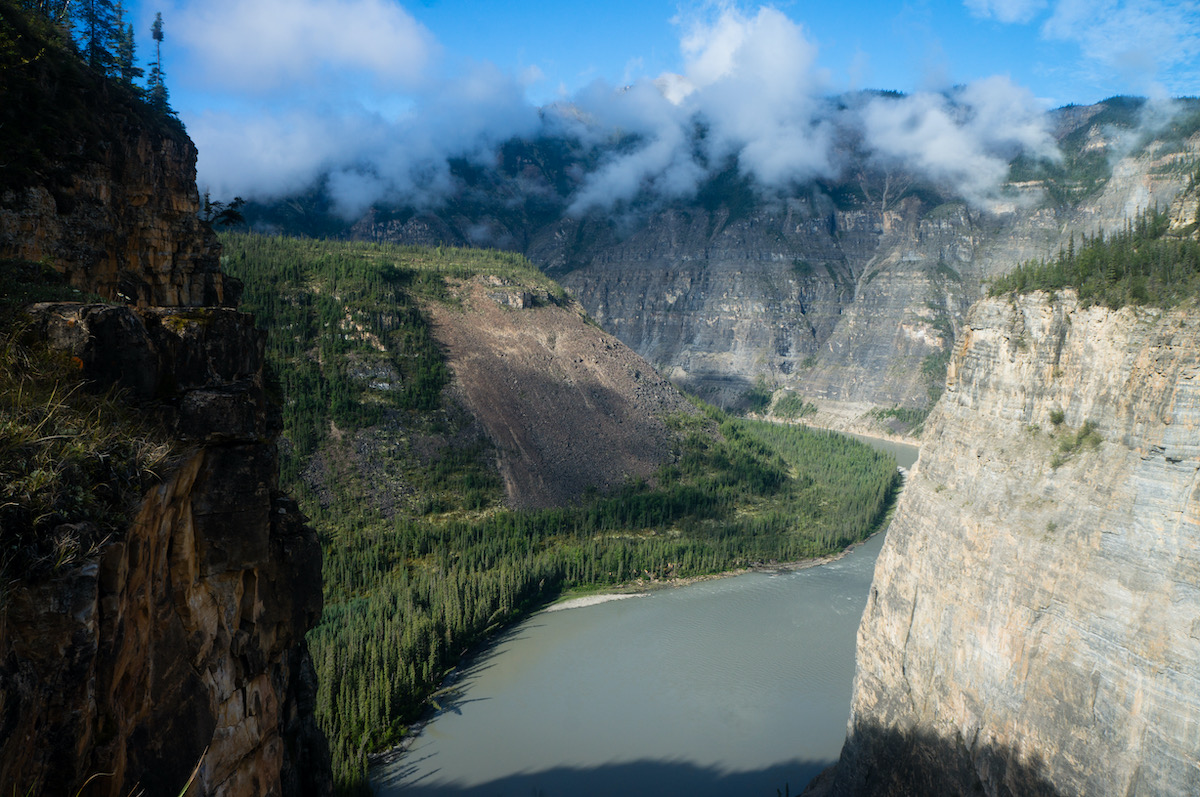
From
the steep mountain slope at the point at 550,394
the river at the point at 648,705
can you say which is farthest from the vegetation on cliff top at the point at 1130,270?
the steep mountain slope at the point at 550,394

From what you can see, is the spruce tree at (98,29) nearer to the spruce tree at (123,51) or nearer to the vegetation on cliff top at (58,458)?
the spruce tree at (123,51)

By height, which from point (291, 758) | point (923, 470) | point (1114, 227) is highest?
point (1114, 227)

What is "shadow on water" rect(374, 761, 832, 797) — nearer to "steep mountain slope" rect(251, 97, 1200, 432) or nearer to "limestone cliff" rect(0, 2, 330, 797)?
"limestone cliff" rect(0, 2, 330, 797)

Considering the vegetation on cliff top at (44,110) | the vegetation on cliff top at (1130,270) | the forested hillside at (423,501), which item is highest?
the vegetation on cliff top at (44,110)

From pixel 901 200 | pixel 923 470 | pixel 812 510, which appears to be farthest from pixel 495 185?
pixel 923 470

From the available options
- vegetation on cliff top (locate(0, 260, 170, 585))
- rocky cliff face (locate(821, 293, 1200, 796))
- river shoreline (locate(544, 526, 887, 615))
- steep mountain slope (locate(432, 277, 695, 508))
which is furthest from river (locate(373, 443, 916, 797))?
vegetation on cliff top (locate(0, 260, 170, 585))

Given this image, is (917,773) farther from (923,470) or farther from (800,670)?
(800,670)
